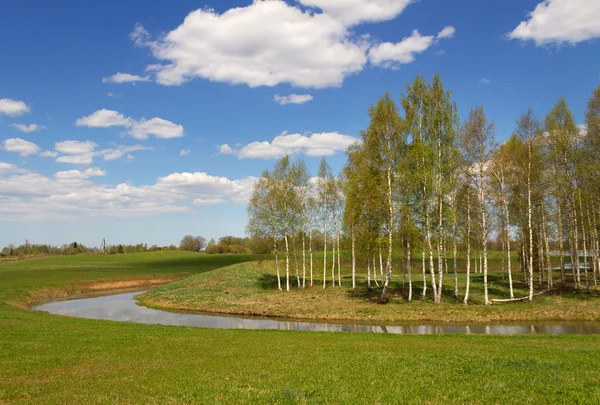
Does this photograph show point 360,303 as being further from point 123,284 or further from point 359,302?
point 123,284

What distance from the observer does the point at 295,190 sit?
50938 mm

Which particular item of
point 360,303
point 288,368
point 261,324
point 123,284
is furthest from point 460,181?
point 123,284

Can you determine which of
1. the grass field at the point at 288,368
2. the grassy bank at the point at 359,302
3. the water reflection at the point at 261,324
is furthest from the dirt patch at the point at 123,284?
the grass field at the point at 288,368

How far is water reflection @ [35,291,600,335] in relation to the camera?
2741 cm

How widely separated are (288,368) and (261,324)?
20285 millimetres

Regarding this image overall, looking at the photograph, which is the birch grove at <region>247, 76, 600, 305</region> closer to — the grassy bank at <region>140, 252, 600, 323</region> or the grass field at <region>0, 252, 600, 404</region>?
the grassy bank at <region>140, 252, 600, 323</region>

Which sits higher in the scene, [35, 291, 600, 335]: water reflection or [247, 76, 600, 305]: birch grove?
[247, 76, 600, 305]: birch grove

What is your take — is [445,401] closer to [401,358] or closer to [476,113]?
[401,358]

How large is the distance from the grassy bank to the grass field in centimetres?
1057

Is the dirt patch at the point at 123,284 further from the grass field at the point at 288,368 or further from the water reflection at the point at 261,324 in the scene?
the grass field at the point at 288,368

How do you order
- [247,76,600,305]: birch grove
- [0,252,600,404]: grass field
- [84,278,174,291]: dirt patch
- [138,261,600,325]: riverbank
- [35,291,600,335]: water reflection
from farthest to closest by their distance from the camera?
[84,278,174,291]: dirt patch < [247,76,600,305]: birch grove < [138,261,600,325]: riverbank < [35,291,600,335]: water reflection < [0,252,600,404]: grass field

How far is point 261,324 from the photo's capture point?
33188 millimetres

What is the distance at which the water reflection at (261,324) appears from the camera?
89.9 feet

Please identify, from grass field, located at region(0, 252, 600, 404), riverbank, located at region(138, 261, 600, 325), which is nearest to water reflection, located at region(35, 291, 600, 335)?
riverbank, located at region(138, 261, 600, 325)
